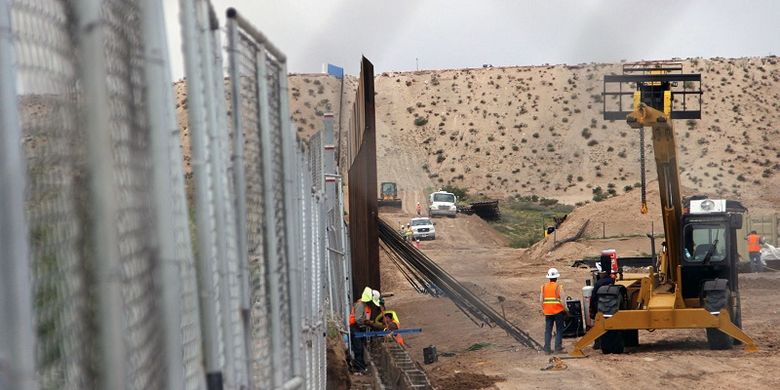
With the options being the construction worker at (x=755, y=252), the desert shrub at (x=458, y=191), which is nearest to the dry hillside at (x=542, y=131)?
the desert shrub at (x=458, y=191)

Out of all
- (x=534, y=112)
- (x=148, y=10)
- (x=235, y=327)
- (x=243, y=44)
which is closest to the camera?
(x=148, y=10)

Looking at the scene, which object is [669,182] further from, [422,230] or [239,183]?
[422,230]

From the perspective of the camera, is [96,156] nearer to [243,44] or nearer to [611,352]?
[243,44]

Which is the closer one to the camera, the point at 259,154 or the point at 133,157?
the point at 133,157

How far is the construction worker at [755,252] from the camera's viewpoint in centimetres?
3838

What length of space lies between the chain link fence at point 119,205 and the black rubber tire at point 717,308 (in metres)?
13.9

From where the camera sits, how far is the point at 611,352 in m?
18.8

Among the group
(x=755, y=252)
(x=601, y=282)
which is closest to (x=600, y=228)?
(x=755, y=252)

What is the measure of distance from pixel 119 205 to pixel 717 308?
53.5 ft

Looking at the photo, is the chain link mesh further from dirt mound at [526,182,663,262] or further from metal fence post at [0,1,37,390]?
dirt mound at [526,182,663,262]

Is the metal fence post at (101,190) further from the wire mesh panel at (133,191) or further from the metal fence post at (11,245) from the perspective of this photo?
the metal fence post at (11,245)

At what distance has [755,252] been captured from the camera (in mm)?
38812

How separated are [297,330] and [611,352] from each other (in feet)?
43.1

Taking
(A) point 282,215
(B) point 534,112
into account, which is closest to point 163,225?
(A) point 282,215
